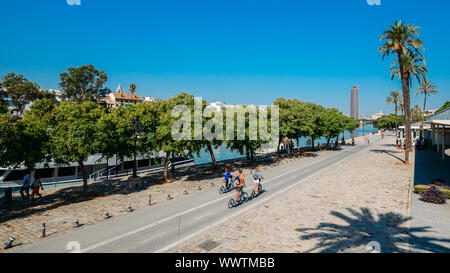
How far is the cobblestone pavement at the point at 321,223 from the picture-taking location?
858 centimetres

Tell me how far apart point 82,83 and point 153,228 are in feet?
224

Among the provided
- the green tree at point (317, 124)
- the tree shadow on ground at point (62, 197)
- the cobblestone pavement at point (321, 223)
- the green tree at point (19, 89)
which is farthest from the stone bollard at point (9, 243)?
the green tree at point (19, 89)

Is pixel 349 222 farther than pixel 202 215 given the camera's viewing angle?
No

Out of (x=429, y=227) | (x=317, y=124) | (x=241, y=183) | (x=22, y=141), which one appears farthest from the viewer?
(x=317, y=124)

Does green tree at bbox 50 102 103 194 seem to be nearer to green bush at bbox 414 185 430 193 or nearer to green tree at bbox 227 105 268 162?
green tree at bbox 227 105 268 162

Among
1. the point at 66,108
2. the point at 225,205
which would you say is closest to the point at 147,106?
the point at 66,108

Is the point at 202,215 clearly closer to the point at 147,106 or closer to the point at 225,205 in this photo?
the point at 225,205

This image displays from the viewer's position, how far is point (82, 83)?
215ft

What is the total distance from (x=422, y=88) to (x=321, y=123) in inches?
1200

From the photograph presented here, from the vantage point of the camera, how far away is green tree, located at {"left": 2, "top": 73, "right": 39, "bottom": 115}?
5325cm

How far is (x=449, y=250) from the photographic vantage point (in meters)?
7.84

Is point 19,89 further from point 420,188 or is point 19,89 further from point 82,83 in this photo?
point 420,188

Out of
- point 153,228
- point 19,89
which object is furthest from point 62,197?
point 19,89

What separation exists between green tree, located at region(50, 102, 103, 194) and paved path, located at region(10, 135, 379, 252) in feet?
19.4
